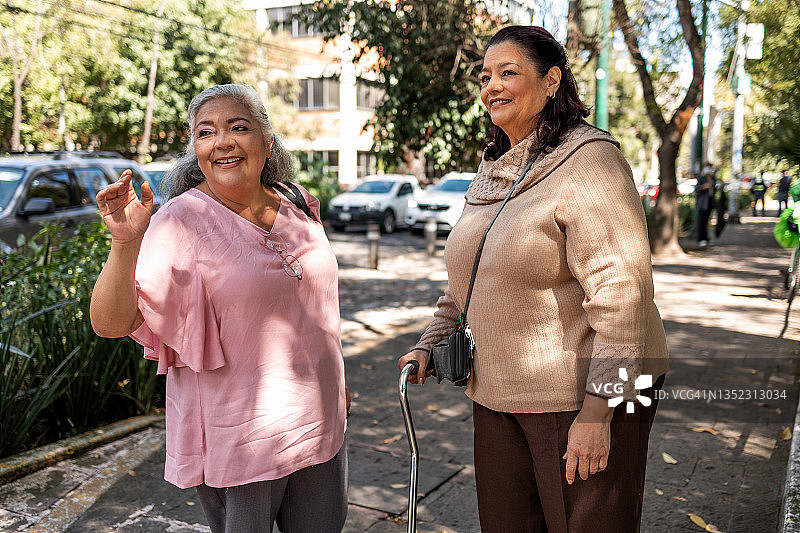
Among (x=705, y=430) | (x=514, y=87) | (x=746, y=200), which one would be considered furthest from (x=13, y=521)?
(x=746, y=200)

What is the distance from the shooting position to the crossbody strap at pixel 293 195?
2684 mm

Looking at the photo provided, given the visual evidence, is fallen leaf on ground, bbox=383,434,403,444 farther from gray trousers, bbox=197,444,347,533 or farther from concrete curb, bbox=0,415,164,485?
gray trousers, bbox=197,444,347,533

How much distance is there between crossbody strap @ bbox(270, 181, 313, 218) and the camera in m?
2.68

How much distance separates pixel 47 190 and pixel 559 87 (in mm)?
9271

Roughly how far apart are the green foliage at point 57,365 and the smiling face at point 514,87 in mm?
3280

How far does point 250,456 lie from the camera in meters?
2.33

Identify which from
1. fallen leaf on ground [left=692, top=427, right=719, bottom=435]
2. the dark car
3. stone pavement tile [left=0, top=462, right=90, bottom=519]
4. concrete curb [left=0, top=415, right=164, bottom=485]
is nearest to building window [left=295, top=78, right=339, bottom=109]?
the dark car

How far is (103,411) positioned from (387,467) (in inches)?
78.7

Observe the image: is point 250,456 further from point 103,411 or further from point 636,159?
point 636,159

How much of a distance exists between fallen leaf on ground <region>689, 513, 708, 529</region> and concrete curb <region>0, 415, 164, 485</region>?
10.7 ft

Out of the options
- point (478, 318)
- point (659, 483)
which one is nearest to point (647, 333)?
point (478, 318)

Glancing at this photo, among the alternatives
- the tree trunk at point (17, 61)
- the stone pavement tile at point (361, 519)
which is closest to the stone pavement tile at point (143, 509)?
the stone pavement tile at point (361, 519)

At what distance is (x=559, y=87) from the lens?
233 cm

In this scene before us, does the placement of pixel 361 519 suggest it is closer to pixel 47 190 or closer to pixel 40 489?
pixel 40 489
